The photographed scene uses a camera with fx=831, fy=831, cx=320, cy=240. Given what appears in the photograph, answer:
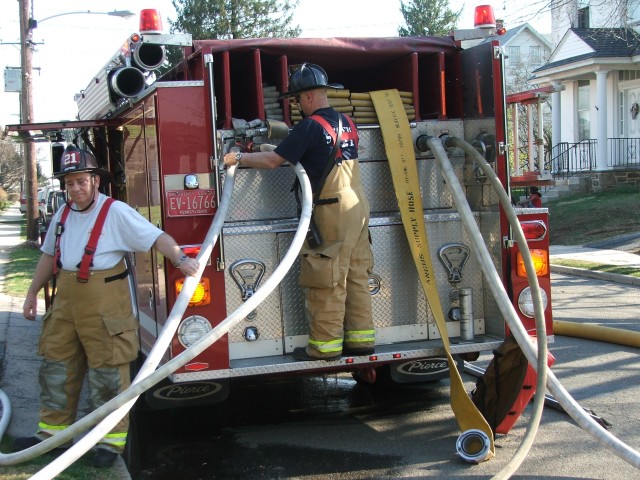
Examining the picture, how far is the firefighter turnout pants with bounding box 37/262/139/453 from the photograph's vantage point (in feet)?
16.3

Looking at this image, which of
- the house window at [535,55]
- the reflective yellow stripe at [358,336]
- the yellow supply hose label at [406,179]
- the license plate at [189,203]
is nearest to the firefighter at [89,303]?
the license plate at [189,203]

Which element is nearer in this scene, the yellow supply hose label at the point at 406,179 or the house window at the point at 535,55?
the yellow supply hose label at the point at 406,179

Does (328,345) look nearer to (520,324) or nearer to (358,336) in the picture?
(358,336)

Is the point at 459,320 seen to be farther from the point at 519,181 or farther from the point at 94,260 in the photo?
the point at 94,260

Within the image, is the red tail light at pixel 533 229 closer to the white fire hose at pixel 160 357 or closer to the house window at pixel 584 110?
the white fire hose at pixel 160 357

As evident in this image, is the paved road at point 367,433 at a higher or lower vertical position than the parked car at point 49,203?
lower

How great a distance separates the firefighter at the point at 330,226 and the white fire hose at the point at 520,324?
1.93ft

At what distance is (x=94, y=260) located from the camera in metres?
4.96

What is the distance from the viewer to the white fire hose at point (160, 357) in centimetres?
389

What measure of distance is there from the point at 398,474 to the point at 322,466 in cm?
49

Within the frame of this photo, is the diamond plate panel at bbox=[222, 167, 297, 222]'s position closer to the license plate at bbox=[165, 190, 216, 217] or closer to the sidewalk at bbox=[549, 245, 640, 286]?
the license plate at bbox=[165, 190, 216, 217]

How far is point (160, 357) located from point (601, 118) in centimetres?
2510

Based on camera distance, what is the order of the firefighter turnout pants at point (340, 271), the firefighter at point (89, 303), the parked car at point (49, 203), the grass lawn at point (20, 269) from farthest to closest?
1. the parked car at point (49, 203)
2. the grass lawn at point (20, 269)
3. the firefighter turnout pants at point (340, 271)
4. the firefighter at point (89, 303)

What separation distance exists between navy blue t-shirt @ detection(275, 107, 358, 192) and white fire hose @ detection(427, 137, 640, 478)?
67cm
